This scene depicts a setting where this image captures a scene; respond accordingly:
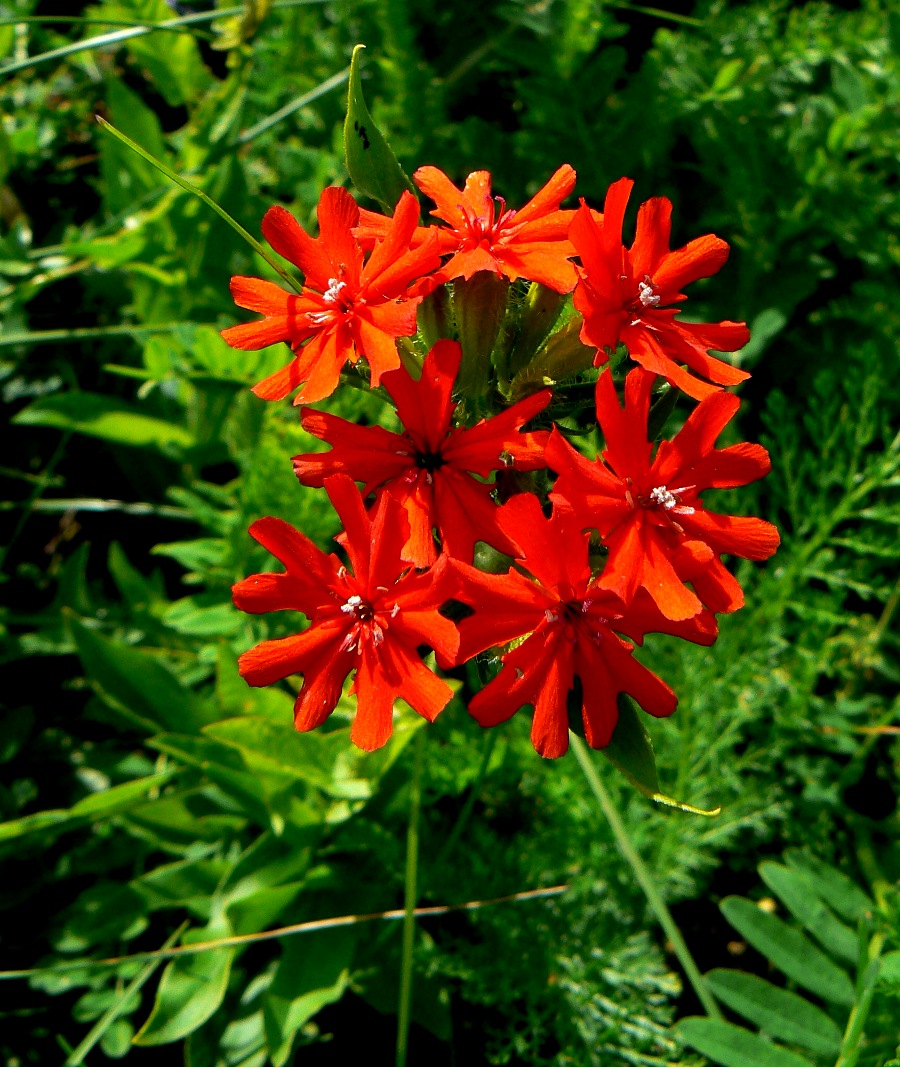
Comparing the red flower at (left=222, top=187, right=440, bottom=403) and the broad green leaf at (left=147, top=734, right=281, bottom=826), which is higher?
the red flower at (left=222, top=187, right=440, bottom=403)

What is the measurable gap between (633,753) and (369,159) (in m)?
1.03

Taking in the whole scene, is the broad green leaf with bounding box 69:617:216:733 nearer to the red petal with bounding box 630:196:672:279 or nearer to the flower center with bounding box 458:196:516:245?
the flower center with bounding box 458:196:516:245

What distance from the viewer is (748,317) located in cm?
306

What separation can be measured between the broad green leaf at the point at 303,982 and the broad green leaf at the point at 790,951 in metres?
0.87

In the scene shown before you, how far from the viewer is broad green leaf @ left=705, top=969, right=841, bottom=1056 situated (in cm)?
198

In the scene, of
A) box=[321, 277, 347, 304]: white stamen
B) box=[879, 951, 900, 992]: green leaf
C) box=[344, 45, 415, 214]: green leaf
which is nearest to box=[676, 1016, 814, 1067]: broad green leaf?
box=[879, 951, 900, 992]: green leaf

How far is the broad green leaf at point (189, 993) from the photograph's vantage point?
205 centimetres

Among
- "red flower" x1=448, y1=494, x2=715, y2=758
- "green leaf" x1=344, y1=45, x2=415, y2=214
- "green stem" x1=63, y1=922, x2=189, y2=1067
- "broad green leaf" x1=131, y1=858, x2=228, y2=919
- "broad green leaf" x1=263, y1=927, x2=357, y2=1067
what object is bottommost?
"green stem" x1=63, y1=922, x2=189, y2=1067

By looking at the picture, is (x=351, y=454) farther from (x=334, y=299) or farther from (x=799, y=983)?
(x=799, y=983)

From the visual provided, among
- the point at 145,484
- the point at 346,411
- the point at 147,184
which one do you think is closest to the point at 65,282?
the point at 147,184

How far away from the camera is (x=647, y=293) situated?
1504mm

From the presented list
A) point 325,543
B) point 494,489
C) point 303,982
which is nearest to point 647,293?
point 494,489

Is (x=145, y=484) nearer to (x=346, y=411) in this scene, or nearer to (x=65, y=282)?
(x=65, y=282)

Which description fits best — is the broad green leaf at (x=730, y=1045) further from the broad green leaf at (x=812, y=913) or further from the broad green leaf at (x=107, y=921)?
the broad green leaf at (x=107, y=921)
